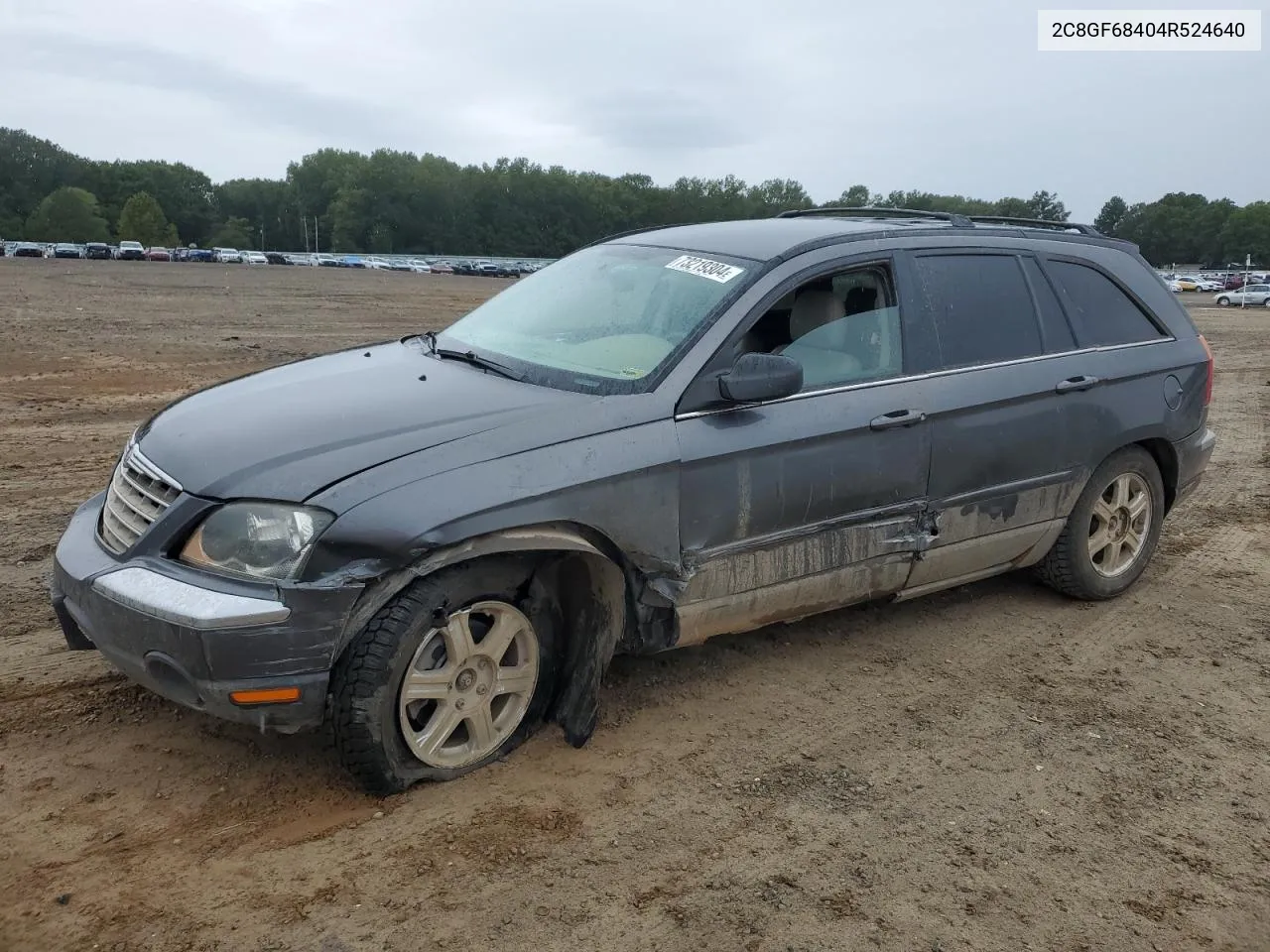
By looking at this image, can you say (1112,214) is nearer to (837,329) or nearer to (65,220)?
(65,220)

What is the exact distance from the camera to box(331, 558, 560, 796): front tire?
3156 mm

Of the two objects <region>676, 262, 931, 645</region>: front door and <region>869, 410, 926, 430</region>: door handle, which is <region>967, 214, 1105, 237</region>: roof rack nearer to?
<region>676, 262, 931, 645</region>: front door

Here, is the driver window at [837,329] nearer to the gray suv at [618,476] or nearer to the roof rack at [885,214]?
the gray suv at [618,476]

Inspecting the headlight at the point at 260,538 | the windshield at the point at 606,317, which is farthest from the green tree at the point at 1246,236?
the headlight at the point at 260,538

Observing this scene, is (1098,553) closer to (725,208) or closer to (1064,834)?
(1064,834)

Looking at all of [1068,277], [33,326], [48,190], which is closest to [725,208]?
[48,190]

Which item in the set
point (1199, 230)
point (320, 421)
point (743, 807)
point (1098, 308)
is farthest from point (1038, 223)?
point (1199, 230)

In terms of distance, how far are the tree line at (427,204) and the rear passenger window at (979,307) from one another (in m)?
121

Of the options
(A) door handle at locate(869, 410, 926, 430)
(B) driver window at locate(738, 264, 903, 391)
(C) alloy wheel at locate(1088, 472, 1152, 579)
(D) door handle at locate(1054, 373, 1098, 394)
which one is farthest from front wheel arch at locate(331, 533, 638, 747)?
(C) alloy wheel at locate(1088, 472, 1152, 579)

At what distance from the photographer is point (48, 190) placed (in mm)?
121938

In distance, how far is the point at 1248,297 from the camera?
46969 millimetres

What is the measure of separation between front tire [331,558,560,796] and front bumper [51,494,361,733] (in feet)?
0.40

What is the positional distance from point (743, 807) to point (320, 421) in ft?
6.04

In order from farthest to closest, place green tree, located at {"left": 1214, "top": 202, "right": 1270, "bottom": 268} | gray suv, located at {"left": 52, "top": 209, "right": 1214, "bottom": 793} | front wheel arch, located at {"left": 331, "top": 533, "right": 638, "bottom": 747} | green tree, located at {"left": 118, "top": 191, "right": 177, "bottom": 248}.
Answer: green tree, located at {"left": 1214, "top": 202, "right": 1270, "bottom": 268} < green tree, located at {"left": 118, "top": 191, "right": 177, "bottom": 248} < front wheel arch, located at {"left": 331, "top": 533, "right": 638, "bottom": 747} < gray suv, located at {"left": 52, "top": 209, "right": 1214, "bottom": 793}
